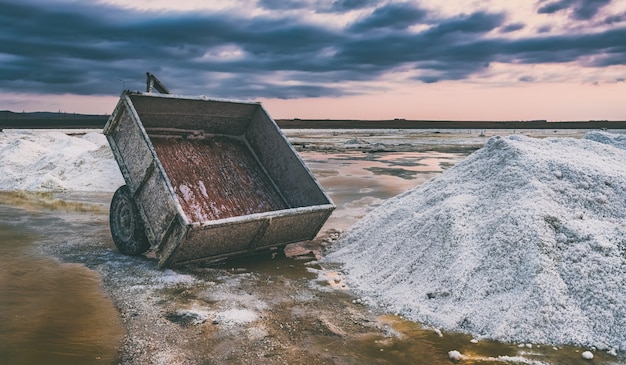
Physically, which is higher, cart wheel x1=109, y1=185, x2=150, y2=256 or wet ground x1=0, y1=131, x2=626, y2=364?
cart wheel x1=109, y1=185, x2=150, y2=256

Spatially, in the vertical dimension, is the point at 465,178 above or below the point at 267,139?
below

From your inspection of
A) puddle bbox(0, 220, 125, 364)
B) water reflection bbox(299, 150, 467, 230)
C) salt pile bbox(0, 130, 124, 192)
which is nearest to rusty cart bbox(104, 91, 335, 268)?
puddle bbox(0, 220, 125, 364)

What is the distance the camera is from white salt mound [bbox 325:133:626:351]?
4105 mm

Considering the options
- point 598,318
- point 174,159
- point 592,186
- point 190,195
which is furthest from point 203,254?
point 592,186

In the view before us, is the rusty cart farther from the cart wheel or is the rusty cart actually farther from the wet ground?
A: the wet ground

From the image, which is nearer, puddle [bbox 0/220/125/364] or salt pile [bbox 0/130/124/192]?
puddle [bbox 0/220/125/364]

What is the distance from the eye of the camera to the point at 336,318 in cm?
440

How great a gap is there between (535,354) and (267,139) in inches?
187

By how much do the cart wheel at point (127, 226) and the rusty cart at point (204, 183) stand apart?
0.04 feet

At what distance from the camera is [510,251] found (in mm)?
4770

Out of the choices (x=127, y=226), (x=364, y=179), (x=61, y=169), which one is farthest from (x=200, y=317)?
(x=61, y=169)

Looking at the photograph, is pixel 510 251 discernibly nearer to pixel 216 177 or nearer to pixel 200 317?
pixel 200 317

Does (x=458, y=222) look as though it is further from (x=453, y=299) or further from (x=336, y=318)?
(x=336, y=318)

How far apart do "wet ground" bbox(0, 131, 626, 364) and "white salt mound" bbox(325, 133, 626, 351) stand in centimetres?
27
